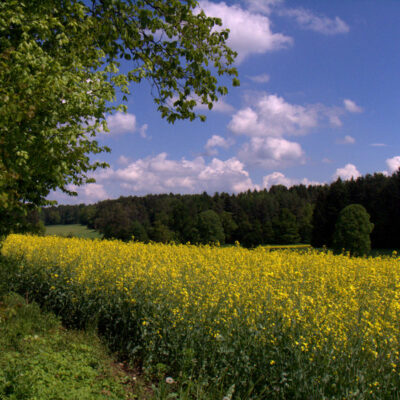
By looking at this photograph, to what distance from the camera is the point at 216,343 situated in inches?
166

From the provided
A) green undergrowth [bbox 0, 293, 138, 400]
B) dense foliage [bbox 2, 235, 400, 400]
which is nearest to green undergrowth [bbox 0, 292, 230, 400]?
green undergrowth [bbox 0, 293, 138, 400]

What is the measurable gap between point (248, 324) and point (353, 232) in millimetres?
23179

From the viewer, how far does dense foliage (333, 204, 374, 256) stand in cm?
2477

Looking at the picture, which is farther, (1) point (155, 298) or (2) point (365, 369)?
(1) point (155, 298)

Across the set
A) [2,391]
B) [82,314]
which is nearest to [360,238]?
[82,314]

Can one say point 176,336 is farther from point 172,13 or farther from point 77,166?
point 172,13

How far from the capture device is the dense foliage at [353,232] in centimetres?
2477

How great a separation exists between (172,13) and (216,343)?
5.02 metres

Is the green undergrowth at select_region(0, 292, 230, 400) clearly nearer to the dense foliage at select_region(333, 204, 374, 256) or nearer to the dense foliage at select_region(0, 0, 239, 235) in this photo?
the dense foliage at select_region(0, 0, 239, 235)

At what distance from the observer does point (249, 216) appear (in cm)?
6738

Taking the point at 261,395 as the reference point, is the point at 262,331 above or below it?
above

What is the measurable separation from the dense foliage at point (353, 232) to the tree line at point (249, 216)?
1445 centimetres

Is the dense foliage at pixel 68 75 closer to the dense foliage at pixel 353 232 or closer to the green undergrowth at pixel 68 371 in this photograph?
the green undergrowth at pixel 68 371

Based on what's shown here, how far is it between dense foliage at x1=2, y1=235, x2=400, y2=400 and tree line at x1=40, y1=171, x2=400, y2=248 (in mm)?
26153
